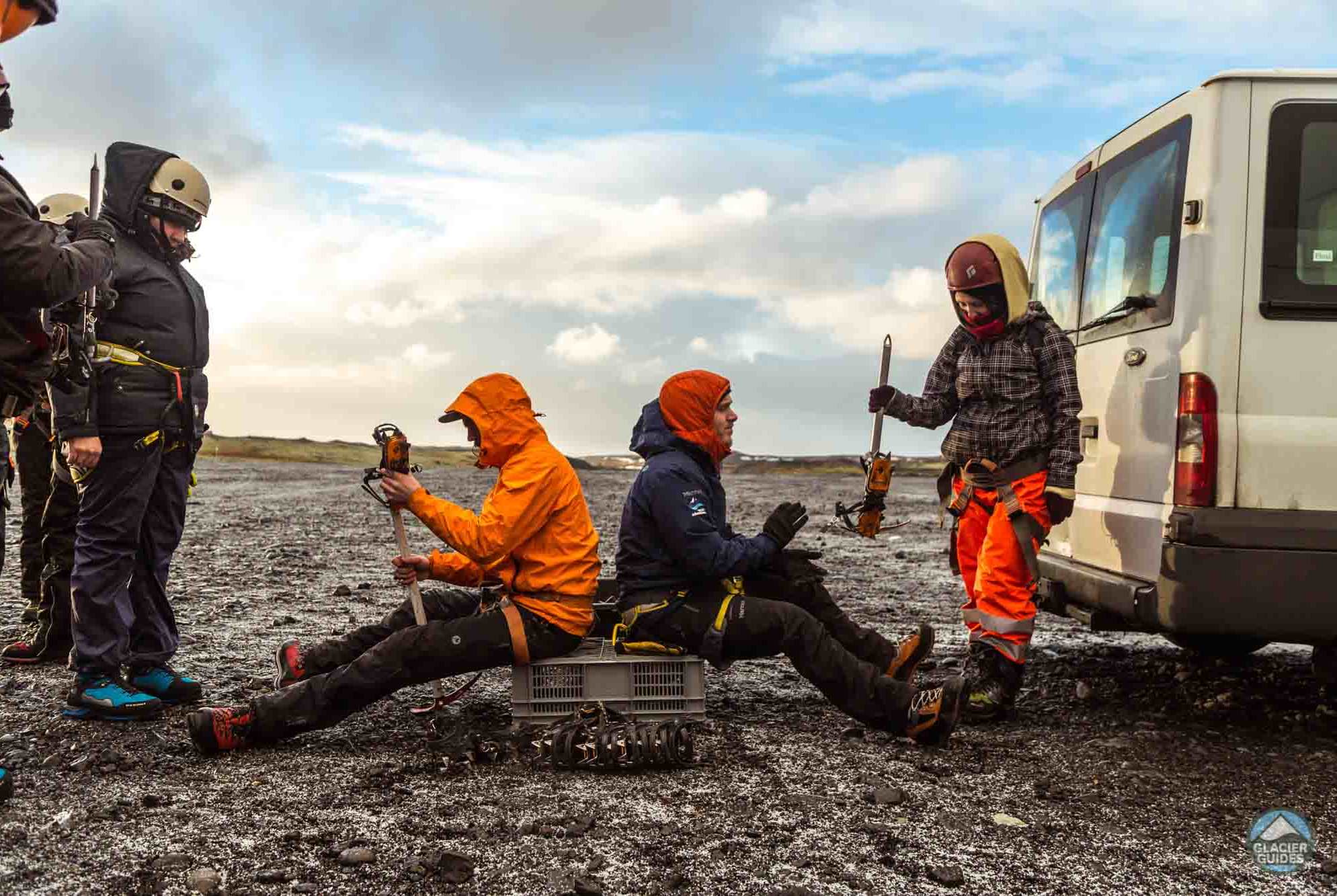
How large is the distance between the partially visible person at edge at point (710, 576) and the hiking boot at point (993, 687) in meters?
0.66

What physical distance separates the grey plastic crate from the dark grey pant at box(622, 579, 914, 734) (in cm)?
13

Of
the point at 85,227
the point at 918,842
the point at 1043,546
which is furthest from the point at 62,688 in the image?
the point at 1043,546

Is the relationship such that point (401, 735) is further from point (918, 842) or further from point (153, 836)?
point (918, 842)

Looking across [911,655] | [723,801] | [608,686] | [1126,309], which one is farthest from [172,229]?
[1126,309]

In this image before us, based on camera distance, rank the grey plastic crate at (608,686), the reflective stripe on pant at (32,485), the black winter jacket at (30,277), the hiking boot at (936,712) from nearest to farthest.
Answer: the black winter jacket at (30,277) < the hiking boot at (936,712) < the grey plastic crate at (608,686) < the reflective stripe on pant at (32,485)

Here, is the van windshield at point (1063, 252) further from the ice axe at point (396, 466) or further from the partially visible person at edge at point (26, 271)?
the partially visible person at edge at point (26, 271)

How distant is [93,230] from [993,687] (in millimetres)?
4630

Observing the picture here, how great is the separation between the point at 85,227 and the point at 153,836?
8.16 ft

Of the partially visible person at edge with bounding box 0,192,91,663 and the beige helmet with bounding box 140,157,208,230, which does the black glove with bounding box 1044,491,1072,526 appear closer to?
the beige helmet with bounding box 140,157,208,230

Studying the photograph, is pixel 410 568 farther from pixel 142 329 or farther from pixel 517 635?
pixel 142 329

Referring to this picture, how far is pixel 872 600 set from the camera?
9.39 metres

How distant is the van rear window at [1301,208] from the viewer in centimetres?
479

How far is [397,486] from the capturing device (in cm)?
458

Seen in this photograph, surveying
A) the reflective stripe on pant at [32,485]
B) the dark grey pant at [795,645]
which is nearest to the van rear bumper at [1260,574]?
Result: the dark grey pant at [795,645]
